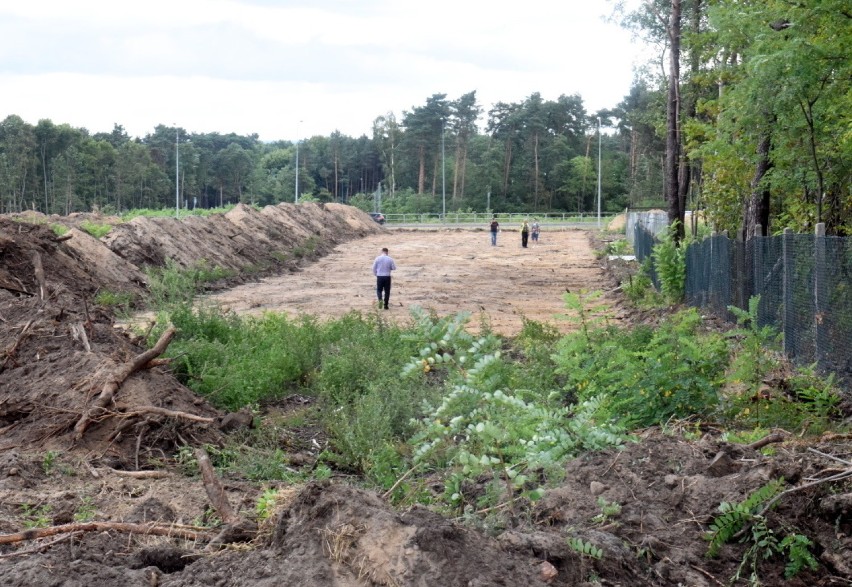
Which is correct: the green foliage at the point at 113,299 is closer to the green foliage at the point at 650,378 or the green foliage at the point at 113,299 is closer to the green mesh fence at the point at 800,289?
the green mesh fence at the point at 800,289

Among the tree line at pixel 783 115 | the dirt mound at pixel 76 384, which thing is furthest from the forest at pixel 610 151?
the dirt mound at pixel 76 384

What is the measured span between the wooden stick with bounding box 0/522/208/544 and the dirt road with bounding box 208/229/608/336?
23.8 feet

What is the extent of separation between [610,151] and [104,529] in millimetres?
125606

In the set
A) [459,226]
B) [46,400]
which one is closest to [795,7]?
[46,400]

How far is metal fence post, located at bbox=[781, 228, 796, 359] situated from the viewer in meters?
12.9

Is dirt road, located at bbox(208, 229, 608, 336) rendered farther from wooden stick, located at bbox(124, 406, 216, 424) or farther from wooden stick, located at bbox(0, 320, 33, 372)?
wooden stick, located at bbox(0, 320, 33, 372)

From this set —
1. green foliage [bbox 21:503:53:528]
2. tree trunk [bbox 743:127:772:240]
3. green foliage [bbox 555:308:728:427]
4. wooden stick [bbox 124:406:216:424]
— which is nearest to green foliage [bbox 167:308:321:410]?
wooden stick [bbox 124:406:216:424]

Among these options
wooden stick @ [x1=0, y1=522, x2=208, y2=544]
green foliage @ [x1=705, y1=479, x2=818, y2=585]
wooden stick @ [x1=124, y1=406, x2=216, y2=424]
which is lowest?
wooden stick @ [x1=124, y1=406, x2=216, y2=424]

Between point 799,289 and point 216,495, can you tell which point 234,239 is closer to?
point 799,289

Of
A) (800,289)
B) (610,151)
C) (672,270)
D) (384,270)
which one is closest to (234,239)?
(384,270)

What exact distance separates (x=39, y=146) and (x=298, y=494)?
3979 inches

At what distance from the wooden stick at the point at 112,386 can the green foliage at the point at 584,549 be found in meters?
6.17

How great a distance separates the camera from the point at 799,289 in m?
12.7

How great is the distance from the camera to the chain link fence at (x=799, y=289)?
10773 mm
